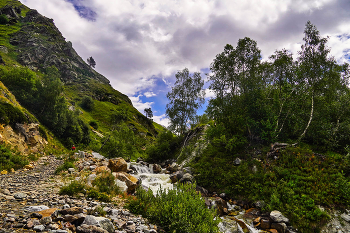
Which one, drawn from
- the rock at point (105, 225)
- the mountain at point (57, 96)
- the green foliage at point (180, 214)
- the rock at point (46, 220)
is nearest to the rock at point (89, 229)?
the rock at point (105, 225)

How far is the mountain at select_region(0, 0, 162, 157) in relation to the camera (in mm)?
33062

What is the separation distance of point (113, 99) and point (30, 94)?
110688 mm

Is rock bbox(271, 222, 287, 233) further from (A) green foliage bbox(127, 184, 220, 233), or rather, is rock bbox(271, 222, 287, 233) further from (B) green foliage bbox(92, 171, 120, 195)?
(B) green foliage bbox(92, 171, 120, 195)

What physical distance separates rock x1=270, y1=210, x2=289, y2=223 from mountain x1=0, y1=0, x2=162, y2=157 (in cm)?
2937

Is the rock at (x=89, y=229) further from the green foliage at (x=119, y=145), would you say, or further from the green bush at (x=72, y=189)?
the green foliage at (x=119, y=145)

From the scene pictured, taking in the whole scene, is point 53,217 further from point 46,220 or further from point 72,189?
point 72,189

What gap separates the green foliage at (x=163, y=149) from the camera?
141 ft

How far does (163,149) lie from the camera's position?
43312mm

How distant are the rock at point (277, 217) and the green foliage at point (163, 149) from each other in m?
30.6

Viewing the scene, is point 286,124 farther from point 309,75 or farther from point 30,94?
point 30,94

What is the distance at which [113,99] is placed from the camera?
459 feet

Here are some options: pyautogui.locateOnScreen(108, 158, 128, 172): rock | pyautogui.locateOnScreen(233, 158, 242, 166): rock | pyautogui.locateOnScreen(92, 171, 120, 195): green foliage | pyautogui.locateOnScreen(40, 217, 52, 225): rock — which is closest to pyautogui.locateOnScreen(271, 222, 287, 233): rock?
pyautogui.locateOnScreen(233, 158, 242, 166): rock

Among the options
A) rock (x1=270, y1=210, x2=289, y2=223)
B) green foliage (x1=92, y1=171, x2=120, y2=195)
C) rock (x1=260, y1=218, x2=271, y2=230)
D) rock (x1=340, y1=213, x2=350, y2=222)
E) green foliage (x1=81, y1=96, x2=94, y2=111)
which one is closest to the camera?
green foliage (x1=92, y1=171, x2=120, y2=195)

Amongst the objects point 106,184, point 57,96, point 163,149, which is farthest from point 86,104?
point 106,184
